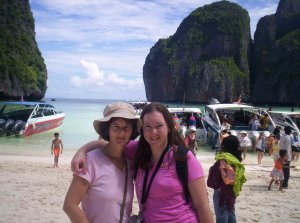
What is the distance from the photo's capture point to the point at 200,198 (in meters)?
1.83

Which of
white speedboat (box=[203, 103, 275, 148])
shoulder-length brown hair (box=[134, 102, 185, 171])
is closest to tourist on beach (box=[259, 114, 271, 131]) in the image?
white speedboat (box=[203, 103, 275, 148])

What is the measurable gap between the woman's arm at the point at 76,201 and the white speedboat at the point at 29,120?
17.7m

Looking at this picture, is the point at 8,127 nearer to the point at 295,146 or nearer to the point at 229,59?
the point at 295,146

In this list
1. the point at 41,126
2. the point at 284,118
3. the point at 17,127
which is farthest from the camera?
the point at 41,126

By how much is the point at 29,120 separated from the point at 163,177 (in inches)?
726

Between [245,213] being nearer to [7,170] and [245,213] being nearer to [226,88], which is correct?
[7,170]

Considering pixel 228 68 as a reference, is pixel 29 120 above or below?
below

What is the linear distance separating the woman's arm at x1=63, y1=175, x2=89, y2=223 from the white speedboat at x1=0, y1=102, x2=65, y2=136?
17661 millimetres

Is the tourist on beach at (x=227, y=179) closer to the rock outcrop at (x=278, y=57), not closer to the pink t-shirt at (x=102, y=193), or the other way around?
the pink t-shirt at (x=102, y=193)

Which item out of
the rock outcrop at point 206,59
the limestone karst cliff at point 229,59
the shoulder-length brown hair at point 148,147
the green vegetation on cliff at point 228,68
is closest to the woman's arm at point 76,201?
the shoulder-length brown hair at point 148,147

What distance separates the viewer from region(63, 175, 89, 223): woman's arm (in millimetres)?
1803

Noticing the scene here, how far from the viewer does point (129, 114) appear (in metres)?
1.99

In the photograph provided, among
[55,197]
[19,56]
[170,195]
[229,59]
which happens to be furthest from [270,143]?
[229,59]

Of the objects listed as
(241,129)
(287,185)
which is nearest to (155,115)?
(287,185)
